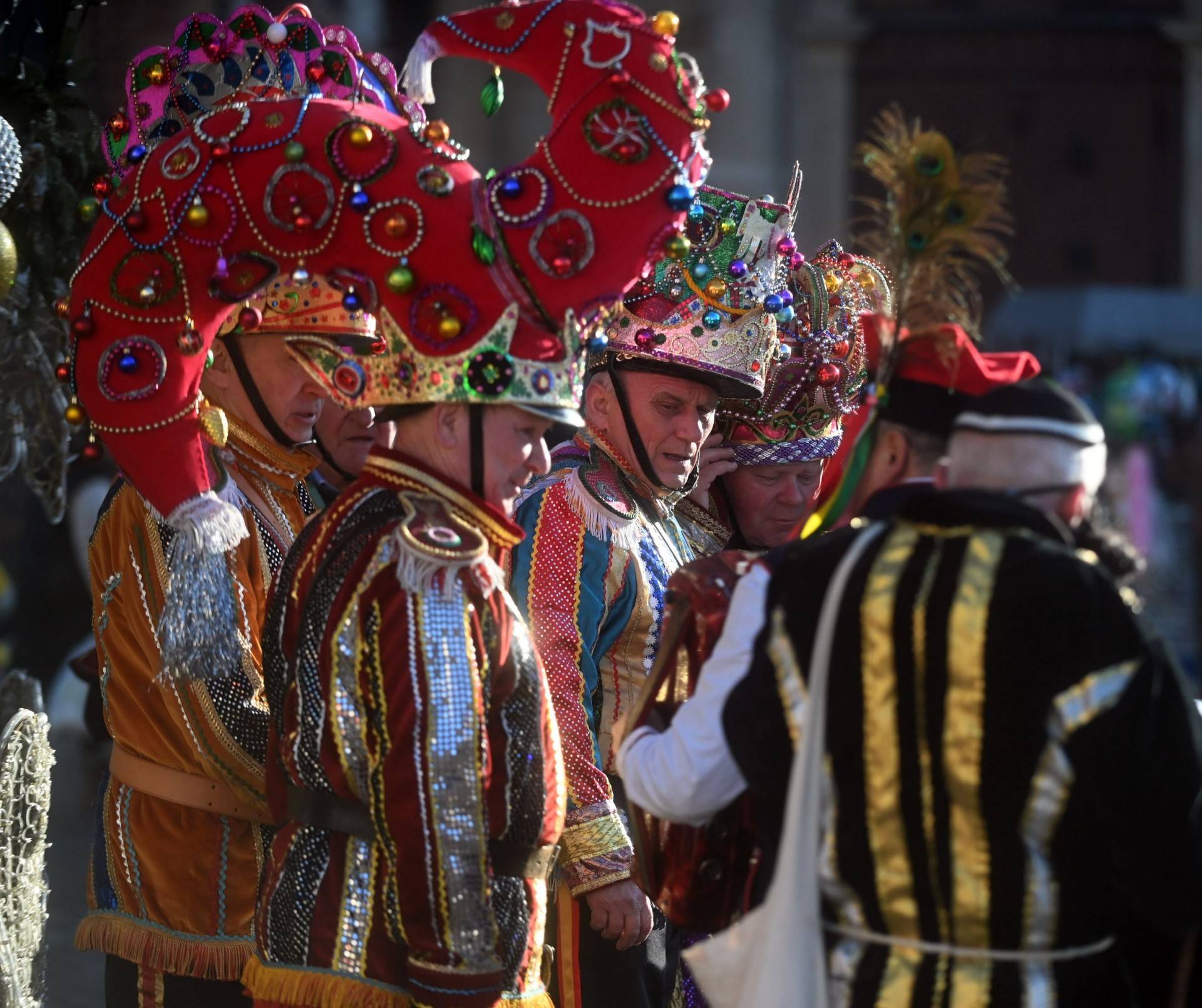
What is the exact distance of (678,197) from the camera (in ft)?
8.48

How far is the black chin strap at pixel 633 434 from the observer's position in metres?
3.57

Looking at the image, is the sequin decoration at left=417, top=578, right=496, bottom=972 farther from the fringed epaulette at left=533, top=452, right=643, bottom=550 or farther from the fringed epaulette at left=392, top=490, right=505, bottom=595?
the fringed epaulette at left=533, top=452, right=643, bottom=550

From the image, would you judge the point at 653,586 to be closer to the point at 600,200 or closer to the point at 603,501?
the point at 603,501

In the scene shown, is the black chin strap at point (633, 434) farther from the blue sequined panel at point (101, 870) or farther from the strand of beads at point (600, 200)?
the blue sequined panel at point (101, 870)

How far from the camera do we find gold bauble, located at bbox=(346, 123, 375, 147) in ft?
8.45

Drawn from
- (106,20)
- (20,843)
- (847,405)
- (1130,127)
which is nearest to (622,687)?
(847,405)

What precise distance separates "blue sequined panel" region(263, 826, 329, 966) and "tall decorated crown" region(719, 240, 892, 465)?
181cm

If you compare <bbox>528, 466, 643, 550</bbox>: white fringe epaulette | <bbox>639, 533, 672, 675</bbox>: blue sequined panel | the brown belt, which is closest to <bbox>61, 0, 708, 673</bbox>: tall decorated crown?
the brown belt

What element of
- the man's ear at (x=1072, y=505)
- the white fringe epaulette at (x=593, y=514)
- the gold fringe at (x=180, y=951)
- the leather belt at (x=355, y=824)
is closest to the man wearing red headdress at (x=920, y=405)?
the man's ear at (x=1072, y=505)

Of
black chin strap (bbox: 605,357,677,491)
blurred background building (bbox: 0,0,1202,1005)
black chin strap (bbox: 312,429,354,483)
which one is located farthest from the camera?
blurred background building (bbox: 0,0,1202,1005)

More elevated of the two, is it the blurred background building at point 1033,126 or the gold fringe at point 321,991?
the blurred background building at point 1033,126

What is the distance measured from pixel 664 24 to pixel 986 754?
4.02ft

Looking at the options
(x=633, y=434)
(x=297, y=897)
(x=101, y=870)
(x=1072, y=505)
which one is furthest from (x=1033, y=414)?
(x=101, y=870)

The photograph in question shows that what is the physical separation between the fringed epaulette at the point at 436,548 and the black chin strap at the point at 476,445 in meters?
0.07
